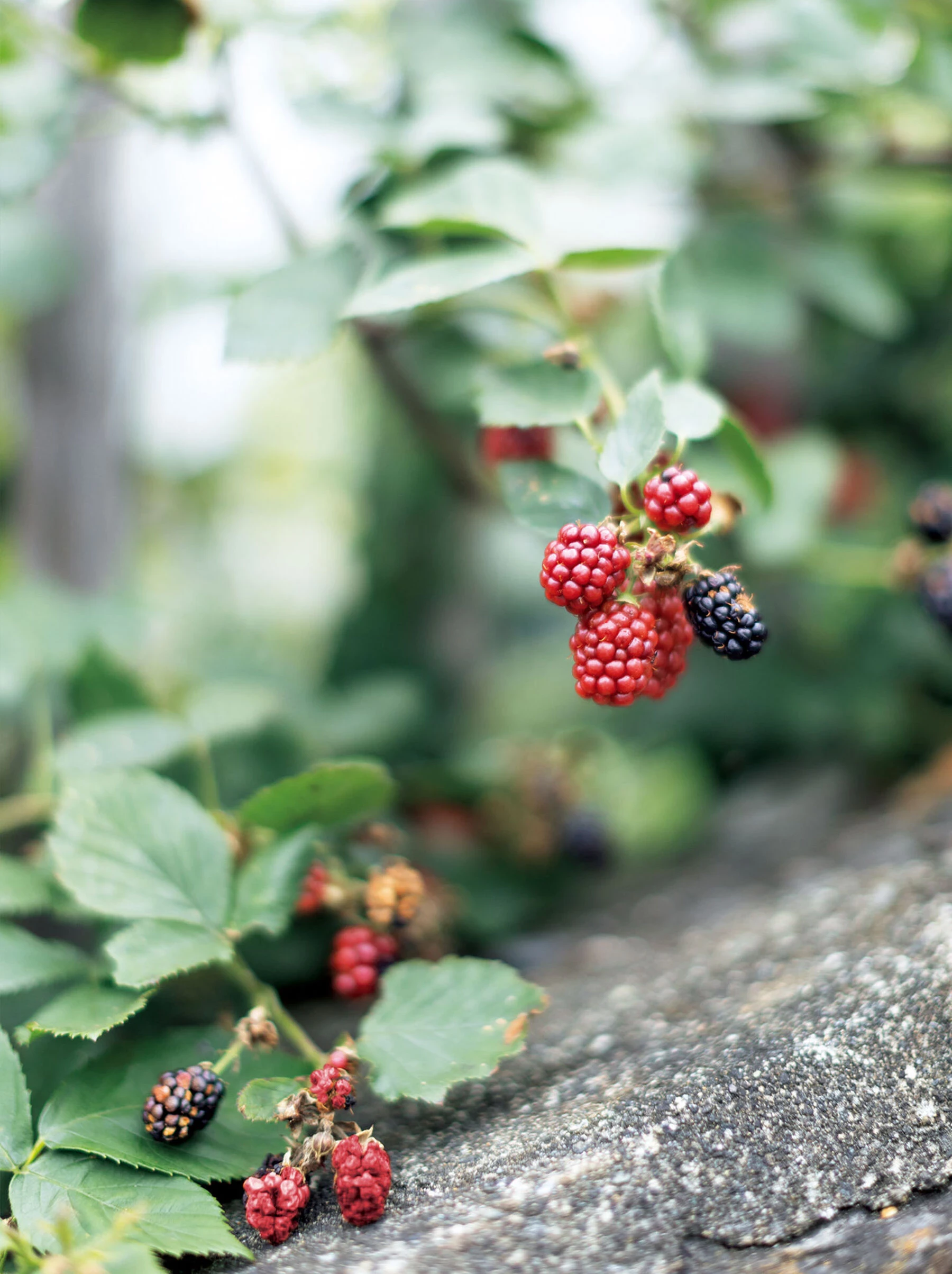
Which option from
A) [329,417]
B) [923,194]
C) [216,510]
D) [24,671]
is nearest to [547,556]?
[24,671]

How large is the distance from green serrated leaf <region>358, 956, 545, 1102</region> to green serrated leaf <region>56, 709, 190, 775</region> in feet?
1.07

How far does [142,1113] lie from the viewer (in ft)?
2.15

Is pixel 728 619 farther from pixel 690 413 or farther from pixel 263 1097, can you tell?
pixel 263 1097

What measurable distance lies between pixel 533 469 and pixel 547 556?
12cm

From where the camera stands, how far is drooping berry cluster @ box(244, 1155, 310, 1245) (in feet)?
1.94

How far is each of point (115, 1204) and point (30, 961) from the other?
20cm

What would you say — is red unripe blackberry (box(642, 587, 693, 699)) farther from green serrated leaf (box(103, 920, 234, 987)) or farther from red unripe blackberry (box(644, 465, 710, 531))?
green serrated leaf (box(103, 920, 234, 987))

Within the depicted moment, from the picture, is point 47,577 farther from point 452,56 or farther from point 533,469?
point 533,469

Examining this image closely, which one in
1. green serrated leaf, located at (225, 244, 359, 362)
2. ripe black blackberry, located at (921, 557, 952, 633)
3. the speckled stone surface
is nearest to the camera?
the speckled stone surface

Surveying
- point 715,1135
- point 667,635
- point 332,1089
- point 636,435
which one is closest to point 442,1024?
point 332,1089

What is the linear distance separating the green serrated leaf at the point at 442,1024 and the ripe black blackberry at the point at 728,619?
0.27 meters

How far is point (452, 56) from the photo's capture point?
1.07 metres

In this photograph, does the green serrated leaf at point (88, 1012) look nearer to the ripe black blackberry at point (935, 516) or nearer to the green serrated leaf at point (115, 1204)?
the green serrated leaf at point (115, 1204)

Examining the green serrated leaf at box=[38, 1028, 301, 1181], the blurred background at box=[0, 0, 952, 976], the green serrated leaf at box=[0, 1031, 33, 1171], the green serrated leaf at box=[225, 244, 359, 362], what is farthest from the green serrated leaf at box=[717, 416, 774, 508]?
the green serrated leaf at box=[0, 1031, 33, 1171]
